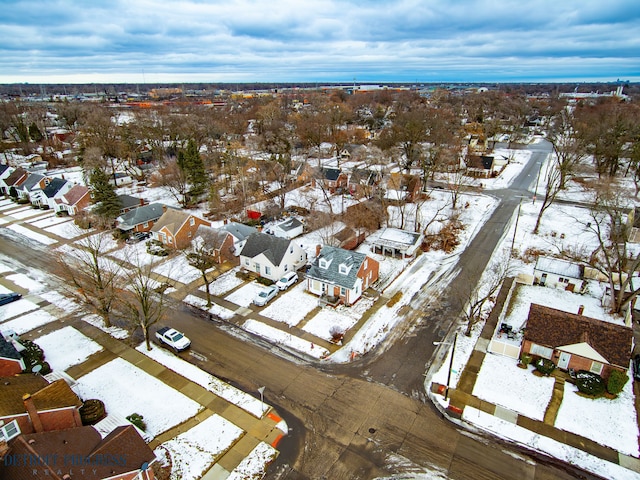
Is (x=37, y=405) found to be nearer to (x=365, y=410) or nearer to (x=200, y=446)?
(x=200, y=446)

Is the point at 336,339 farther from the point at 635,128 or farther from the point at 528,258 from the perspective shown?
the point at 635,128

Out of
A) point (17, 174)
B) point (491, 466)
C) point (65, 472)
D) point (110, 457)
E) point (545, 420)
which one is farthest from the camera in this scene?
point (17, 174)

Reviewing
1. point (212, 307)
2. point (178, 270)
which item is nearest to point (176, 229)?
point (178, 270)

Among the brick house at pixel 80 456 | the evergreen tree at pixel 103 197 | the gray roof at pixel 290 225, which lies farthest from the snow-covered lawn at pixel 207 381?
the evergreen tree at pixel 103 197

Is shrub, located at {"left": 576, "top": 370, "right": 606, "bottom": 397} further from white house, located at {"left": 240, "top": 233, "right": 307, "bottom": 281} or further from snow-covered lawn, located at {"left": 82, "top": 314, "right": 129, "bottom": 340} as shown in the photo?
snow-covered lawn, located at {"left": 82, "top": 314, "right": 129, "bottom": 340}

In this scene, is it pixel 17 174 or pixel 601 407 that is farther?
pixel 17 174

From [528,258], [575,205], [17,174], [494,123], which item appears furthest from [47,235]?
[494,123]

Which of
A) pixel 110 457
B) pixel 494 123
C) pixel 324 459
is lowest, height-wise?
pixel 324 459
